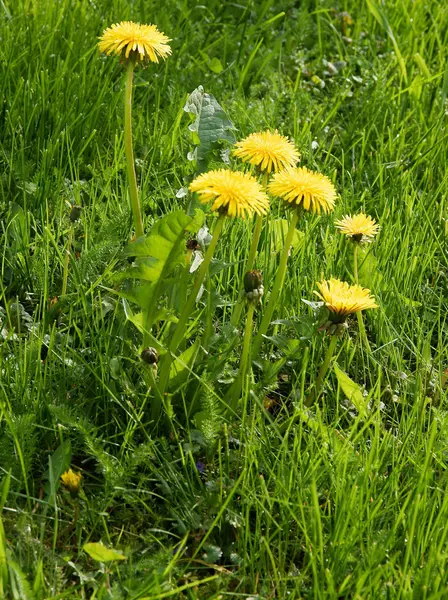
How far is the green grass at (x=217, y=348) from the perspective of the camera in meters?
1.65

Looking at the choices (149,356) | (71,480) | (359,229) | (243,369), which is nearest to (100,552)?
(71,480)

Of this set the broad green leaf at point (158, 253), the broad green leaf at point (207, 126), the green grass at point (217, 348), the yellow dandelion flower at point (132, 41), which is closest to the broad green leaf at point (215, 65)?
the green grass at point (217, 348)

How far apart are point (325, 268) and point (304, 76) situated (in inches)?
54.2

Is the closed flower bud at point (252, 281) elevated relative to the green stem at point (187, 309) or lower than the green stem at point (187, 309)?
elevated

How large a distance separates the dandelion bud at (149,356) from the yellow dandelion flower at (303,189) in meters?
0.42

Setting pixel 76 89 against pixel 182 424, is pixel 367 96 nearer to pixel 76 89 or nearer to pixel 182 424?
pixel 76 89

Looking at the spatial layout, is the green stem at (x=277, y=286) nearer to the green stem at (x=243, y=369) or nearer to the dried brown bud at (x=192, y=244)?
the green stem at (x=243, y=369)

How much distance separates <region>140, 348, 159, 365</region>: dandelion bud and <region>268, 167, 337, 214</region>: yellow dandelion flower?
1.36 feet

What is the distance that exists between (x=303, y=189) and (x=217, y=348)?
1.50ft

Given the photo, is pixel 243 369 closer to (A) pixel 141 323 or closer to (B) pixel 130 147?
(A) pixel 141 323

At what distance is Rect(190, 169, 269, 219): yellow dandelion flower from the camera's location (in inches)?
65.2

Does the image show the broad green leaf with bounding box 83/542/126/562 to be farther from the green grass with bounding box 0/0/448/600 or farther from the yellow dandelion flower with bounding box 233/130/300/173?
the yellow dandelion flower with bounding box 233/130/300/173

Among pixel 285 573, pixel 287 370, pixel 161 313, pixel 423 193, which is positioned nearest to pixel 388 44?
pixel 423 193

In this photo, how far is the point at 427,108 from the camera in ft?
10.7
